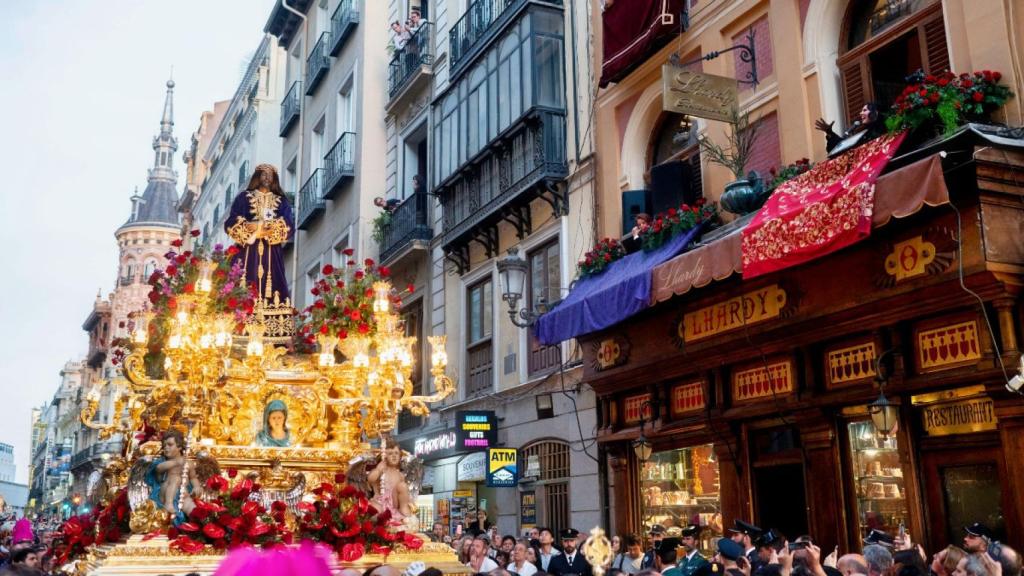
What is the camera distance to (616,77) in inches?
639

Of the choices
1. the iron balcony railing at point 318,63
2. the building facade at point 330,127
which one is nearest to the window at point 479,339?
the building facade at point 330,127

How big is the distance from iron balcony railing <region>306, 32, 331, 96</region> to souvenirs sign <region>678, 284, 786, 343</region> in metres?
21.4

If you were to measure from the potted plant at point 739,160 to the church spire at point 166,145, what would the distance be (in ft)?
→ 320

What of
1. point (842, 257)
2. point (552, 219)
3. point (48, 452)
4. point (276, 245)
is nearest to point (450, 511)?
point (552, 219)

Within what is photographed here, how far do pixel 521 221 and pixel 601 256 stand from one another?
4.00m

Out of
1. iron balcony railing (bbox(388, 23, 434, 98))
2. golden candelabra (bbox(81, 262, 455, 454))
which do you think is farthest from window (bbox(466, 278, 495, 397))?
golden candelabra (bbox(81, 262, 455, 454))

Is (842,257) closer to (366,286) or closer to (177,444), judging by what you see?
(366,286)

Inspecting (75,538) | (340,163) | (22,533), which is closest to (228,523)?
(75,538)

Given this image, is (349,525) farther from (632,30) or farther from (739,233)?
(632,30)

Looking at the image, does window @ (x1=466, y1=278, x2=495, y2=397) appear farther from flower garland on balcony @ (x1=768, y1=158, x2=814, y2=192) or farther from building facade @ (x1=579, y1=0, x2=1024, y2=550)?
flower garland on balcony @ (x1=768, y1=158, x2=814, y2=192)

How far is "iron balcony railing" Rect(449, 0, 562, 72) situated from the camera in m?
19.5

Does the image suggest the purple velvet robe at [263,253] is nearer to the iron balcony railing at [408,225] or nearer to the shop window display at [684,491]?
the shop window display at [684,491]

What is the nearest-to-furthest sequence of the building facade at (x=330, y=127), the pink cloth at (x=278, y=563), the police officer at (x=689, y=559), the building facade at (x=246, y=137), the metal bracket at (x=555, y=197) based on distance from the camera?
the pink cloth at (x=278, y=563) < the police officer at (x=689, y=559) < the metal bracket at (x=555, y=197) < the building facade at (x=330, y=127) < the building facade at (x=246, y=137)

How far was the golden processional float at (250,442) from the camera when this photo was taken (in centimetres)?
951
